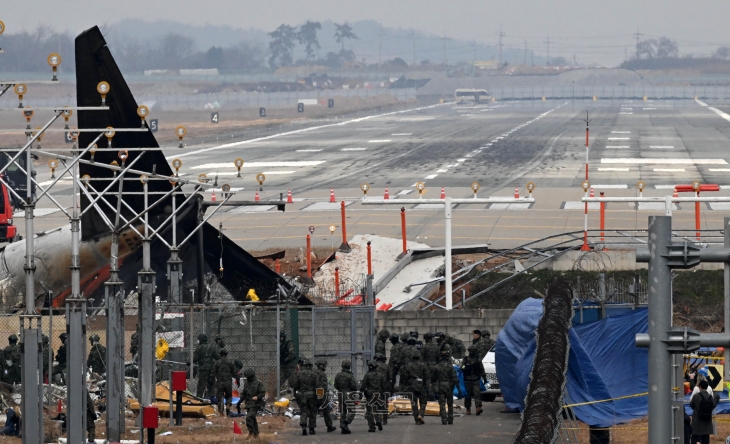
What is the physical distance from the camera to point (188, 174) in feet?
218

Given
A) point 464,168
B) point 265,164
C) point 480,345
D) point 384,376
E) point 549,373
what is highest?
point 265,164

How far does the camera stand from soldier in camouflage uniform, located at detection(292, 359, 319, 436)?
20.5 meters

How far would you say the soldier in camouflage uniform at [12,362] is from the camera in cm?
2392

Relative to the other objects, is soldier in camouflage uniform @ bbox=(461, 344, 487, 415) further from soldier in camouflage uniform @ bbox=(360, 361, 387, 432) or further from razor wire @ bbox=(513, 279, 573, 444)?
soldier in camouflage uniform @ bbox=(360, 361, 387, 432)

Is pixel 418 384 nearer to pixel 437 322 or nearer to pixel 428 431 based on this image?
pixel 428 431

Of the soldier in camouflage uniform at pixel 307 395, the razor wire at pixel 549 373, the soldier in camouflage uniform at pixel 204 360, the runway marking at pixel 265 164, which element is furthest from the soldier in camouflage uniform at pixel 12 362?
the runway marking at pixel 265 164

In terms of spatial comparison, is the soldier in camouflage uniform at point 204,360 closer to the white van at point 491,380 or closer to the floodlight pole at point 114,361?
the floodlight pole at point 114,361

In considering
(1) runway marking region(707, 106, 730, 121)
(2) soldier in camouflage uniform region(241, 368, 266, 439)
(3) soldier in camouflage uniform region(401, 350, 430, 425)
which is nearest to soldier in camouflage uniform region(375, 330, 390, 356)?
(3) soldier in camouflage uniform region(401, 350, 430, 425)

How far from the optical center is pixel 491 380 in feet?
84.2

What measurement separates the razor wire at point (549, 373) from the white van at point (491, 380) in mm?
3639

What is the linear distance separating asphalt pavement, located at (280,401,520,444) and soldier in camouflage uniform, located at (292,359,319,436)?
307 millimetres

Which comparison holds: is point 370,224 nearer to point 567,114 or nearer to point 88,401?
point 88,401

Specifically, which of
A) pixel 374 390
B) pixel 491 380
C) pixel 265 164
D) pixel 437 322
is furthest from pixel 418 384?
pixel 265 164

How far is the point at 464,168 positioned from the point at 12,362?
47109mm
